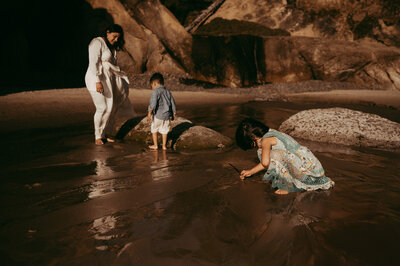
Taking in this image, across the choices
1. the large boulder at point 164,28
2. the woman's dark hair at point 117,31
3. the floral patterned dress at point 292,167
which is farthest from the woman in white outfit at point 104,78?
the large boulder at point 164,28

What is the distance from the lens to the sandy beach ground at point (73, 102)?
7.52m

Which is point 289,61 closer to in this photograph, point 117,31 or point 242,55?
point 242,55

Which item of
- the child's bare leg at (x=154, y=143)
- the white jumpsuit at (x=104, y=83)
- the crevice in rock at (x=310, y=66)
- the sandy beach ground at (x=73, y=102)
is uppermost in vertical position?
the crevice in rock at (x=310, y=66)

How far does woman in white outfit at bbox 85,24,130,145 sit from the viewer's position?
17.7 ft

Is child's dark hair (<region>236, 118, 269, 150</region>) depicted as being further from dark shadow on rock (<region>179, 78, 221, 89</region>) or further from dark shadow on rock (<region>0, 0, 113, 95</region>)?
dark shadow on rock (<region>179, 78, 221, 89</region>)

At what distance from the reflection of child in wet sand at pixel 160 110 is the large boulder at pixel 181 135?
355mm

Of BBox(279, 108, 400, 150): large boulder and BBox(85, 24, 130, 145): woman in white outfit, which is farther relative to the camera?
BBox(279, 108, 400, 150): large boulder

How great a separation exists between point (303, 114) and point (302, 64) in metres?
12.4

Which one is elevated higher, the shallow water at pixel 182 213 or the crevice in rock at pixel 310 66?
the crevice in rock at pixel 310 66

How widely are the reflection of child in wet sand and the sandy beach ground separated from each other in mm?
2836

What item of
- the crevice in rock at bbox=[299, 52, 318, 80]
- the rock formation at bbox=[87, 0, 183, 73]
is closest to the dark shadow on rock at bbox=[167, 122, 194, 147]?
the rock formation at bbox=[87, 0, 183, 73]

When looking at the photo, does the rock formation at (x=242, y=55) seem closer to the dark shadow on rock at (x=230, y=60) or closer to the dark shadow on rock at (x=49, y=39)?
the dark shadow on rock at (x=230, y=60)

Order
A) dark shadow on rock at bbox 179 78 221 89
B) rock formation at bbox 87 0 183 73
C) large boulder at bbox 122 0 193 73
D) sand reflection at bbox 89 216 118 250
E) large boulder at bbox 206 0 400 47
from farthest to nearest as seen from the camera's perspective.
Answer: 1. large boulder at bbox 206 0 400 47
2. large boulder at bbox 122 0 193 73
3. rock formation at bbox 87 0 183 73
4. dark shadow on rock at bbox 179 78 221 89
5. sand reflection at bbox 89 216 118 250

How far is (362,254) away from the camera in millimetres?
2389
